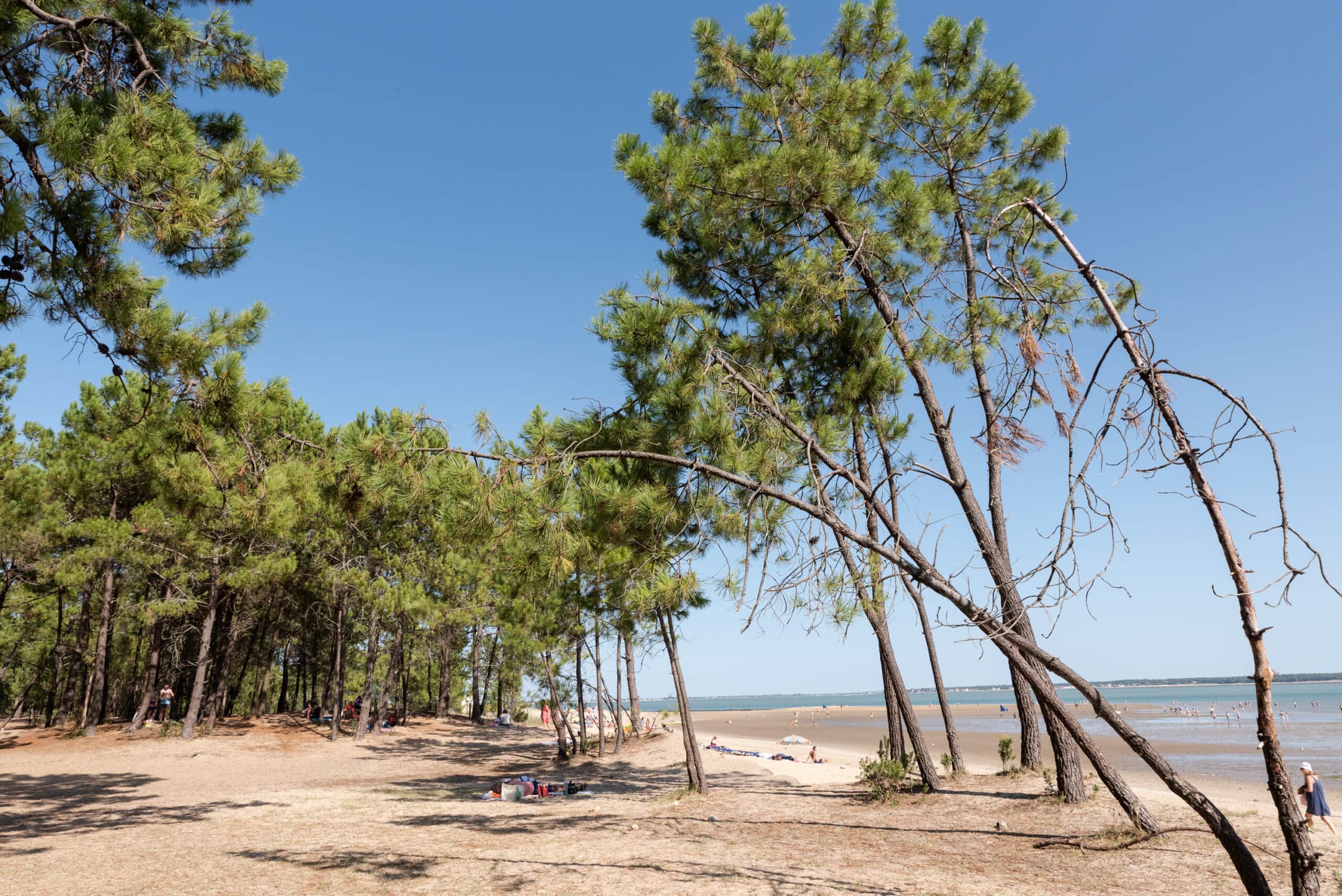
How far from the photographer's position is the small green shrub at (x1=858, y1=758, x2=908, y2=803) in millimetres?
9406

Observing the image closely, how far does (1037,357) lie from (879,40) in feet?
19.4

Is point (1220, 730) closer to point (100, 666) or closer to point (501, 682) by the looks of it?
point (501, 682)

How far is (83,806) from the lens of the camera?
31.6 feet

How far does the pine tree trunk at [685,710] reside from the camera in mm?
10789

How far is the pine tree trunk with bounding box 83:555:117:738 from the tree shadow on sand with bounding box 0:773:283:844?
5869 mm

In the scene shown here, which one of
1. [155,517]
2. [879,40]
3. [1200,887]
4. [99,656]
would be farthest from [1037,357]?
[99,656]

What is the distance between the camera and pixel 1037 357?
3369 mm

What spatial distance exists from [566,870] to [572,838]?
174 centimetres

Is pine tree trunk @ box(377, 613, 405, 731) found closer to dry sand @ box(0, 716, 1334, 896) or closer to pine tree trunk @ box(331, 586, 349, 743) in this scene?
pine tree trunk @ box(331, 586, 349, 743)

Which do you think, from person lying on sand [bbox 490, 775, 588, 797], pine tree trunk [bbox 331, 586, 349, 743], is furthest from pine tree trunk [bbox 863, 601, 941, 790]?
pine tree trunk [bbox 331, 586, 349, 743]

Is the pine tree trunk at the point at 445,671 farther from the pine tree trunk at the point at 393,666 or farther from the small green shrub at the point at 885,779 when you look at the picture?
the small green shrub at the point at 885,779

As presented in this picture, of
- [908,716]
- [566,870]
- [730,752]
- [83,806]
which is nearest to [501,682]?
[730,752]

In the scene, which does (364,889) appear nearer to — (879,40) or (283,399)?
(283,399)

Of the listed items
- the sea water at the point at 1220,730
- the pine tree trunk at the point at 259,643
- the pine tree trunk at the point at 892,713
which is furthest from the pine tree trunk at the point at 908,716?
the pine tree trunk at the point at 259,643
